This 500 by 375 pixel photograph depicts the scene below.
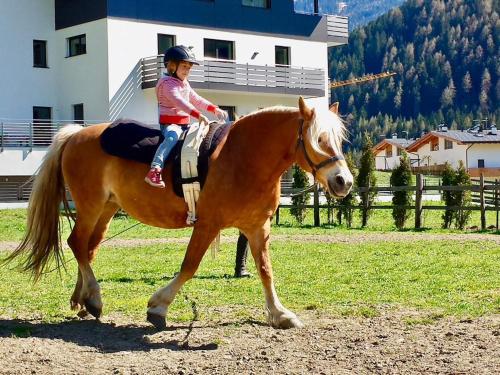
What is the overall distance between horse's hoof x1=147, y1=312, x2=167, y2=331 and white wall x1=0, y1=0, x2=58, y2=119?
32875 mm

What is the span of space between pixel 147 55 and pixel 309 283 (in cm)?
2998

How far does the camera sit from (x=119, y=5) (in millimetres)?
38438

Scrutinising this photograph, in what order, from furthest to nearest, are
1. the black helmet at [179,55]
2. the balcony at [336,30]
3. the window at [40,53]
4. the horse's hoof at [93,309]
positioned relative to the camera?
the balcony at [336,30], the window at [40,53], the horse's hoof at [93,309], the black helmet at [179,55]

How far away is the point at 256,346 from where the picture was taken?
6.86m

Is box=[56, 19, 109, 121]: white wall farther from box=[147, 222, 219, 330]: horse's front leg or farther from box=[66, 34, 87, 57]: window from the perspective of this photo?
box=[147, 222, 219, 330]: horse's front leg

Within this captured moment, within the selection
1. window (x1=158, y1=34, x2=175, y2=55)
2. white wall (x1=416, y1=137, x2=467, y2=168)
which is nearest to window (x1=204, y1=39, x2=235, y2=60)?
window (x1=158, y1=34, x2=175, y2=55)

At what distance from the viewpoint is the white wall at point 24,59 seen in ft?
128

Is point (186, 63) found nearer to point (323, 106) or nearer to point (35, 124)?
point (323, 106)

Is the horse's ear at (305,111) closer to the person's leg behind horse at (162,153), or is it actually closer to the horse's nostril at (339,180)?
the horse's nostril at (339,180)

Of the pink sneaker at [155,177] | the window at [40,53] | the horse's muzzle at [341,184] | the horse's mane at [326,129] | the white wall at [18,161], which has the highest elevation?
the window at [40,53]

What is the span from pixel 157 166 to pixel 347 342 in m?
2.41

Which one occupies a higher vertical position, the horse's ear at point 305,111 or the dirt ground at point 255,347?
the horse's ear at point 305,111

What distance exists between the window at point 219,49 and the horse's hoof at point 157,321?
1367 inches

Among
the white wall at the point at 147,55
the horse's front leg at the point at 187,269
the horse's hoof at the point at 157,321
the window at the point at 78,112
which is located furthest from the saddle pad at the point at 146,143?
the window at the point at 78,112
